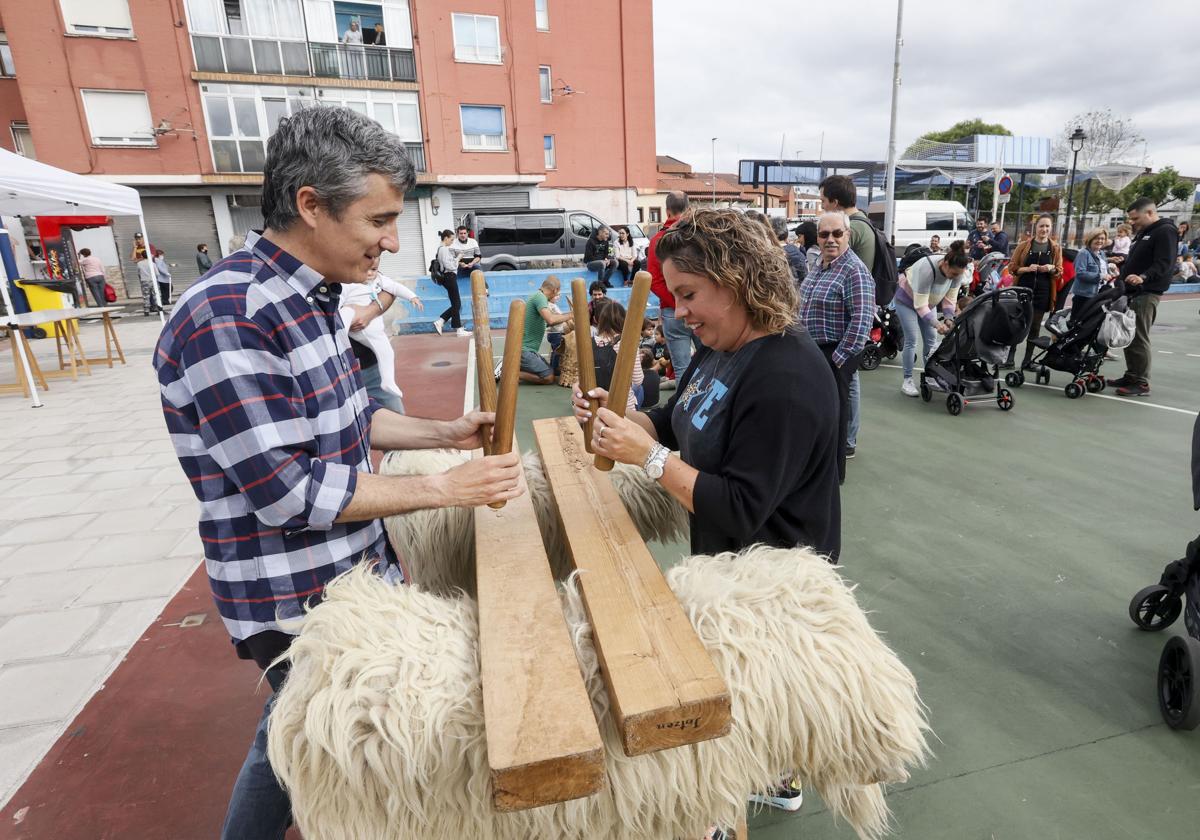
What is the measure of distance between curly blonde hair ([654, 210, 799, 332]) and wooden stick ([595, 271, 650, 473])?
6.1 inches

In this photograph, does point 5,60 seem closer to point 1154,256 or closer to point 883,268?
point 883,268

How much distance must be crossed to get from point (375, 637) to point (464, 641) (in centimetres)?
16

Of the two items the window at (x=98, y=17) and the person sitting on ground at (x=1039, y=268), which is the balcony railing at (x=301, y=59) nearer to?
the window at (x=98, y=17)

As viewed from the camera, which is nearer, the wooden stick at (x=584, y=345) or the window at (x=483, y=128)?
the wooden stick at (x=584, y=345)

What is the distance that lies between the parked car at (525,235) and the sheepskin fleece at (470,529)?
15.3m

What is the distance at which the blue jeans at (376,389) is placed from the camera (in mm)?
4586

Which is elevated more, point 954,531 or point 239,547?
point 239,547

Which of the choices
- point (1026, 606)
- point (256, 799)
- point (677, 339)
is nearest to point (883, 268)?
point (677, 339)

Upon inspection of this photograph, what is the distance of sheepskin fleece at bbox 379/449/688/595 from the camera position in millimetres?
1919

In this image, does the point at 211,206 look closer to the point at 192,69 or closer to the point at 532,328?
the point at 192,69

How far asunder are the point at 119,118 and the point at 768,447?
24.5m

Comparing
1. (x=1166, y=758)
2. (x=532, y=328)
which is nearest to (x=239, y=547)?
(x=1166, y=758)

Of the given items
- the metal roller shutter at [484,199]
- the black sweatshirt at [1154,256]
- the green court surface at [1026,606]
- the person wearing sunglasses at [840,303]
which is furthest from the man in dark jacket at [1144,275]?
the metal roller shutter at [484,199]

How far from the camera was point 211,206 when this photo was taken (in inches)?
796
